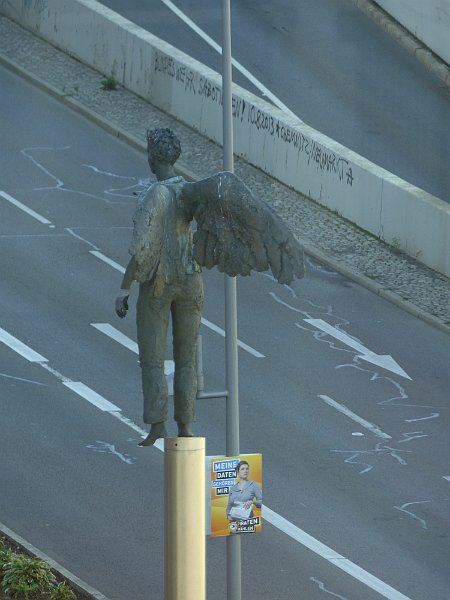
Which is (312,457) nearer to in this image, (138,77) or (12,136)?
(12,136)

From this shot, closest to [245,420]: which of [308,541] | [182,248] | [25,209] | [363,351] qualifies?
[308,541]

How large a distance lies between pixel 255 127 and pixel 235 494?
58.4ft

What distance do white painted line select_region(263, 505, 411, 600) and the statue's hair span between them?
6.48 metres

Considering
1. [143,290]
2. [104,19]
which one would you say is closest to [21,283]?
[104,19]

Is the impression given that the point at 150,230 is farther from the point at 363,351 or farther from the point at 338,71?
the point at 338,71

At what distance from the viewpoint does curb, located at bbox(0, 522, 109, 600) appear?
14.5m

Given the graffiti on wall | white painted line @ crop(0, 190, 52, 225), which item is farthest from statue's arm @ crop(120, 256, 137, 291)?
the graffiti on wall

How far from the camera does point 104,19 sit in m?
32.8

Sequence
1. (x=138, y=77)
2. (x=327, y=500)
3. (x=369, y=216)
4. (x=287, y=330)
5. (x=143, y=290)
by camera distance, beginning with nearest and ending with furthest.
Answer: (x=143, y=290), (x=327, y=500), (x=287, y=330), (x=369, y=216), (x=138, y=77)

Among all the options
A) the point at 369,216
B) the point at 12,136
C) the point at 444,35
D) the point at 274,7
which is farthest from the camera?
the point at 274,7

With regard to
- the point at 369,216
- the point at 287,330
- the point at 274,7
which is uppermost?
the point at 274,7

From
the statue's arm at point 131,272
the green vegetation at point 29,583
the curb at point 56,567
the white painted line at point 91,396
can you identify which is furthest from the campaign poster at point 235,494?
the white painted line at point 91,396

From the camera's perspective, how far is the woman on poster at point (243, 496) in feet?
39.0

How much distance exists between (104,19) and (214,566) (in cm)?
1883
